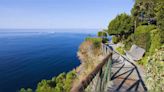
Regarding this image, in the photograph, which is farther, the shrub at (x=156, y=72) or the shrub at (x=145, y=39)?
the shrub at (x=145, y=39)

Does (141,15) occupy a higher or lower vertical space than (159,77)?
higher

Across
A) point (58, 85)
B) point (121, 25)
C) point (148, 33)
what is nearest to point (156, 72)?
point (58, 85)

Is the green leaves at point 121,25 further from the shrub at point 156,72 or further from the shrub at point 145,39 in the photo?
the shrub at point 156,72

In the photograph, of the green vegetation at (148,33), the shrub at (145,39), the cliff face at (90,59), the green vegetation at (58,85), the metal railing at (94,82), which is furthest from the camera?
the shrub at (145,39)

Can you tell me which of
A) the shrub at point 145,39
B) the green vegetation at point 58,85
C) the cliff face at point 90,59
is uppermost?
the shrub at point 145,39

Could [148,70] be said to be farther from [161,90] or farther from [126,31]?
[126,31]

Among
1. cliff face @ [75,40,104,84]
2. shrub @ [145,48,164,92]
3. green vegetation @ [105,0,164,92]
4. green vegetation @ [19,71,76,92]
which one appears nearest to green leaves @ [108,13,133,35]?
green vegetation @ [105,0,164,92]

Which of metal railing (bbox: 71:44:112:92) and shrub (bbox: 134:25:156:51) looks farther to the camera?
shrub (bbox: 134:25:156:51)

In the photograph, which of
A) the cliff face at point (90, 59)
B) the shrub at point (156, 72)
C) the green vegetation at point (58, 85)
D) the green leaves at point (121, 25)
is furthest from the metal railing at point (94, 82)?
the green leaves at point (121, 25)

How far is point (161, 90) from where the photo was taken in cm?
481

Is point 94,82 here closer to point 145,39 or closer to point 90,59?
point 90,59

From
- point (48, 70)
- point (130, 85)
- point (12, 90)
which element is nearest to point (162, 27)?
point (130, 85)

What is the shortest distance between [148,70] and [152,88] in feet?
1.56

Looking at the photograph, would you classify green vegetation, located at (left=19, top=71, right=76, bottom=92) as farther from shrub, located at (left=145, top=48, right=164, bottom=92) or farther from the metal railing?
shrub, located at (left=145, top=48, right=164, bottom=92)
